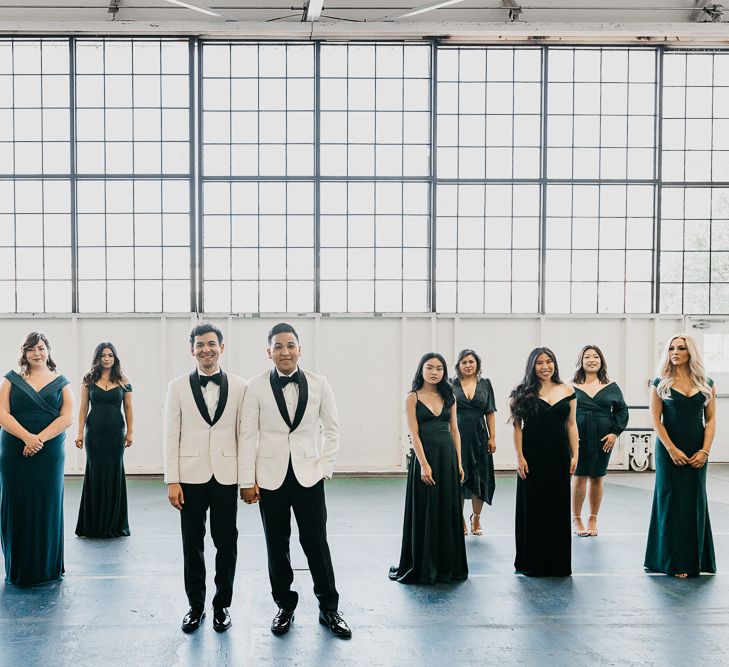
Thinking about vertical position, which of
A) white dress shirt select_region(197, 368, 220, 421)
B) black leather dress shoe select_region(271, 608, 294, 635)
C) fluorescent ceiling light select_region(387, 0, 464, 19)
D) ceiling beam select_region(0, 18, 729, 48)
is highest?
fluorescent ceiling light select_region(387, 0, 464, 19)

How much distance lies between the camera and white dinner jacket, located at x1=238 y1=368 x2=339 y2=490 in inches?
167

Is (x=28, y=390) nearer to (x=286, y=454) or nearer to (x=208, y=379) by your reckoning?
(x=208, y=379)

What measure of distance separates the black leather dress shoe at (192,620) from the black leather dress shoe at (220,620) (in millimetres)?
103

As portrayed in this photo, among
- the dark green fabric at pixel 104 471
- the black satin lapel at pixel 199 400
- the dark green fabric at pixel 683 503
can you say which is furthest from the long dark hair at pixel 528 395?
the dark green fabric at pixel 104 471

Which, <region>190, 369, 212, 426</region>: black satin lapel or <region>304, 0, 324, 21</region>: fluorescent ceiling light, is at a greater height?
<region>304, 0, 324, 21</region>: fluorescent ceiling light

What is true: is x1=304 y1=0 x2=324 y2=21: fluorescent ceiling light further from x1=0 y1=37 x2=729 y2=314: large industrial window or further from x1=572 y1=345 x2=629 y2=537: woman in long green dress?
x1=572 y1=345 x2=629 y2=537: woman in long green dress

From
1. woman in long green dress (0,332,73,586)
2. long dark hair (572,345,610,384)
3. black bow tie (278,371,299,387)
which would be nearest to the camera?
black bow tie (278,371,299,387)

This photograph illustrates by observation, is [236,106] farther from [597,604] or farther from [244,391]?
[597,604]

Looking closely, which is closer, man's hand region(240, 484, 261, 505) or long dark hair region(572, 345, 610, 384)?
man's hand region(240, 484, 261, 505)

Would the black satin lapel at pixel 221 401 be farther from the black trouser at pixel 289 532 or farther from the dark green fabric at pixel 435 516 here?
the dark green fabric at pixel 435 516

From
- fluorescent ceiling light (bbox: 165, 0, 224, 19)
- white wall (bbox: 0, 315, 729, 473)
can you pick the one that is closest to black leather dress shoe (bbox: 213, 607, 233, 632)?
white wall (bbox: 0, 315, 729, 473)

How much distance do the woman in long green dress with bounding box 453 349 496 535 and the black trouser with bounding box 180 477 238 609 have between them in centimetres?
300

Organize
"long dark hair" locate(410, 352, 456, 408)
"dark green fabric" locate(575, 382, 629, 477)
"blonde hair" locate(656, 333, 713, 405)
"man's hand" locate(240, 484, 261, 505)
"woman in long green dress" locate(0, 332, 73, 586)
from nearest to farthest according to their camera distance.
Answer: "man's hand" locate(240, 484, 261, 505), "woman in long green dress" locate(0, 332, 73, 586), "long dark hair" locate(410, 352, 456, 408), "blonde hair" locate(656, 333, 713, 405), "dark green fabric" locate(575, 382, 629, 477)

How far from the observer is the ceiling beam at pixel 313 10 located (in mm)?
9875
